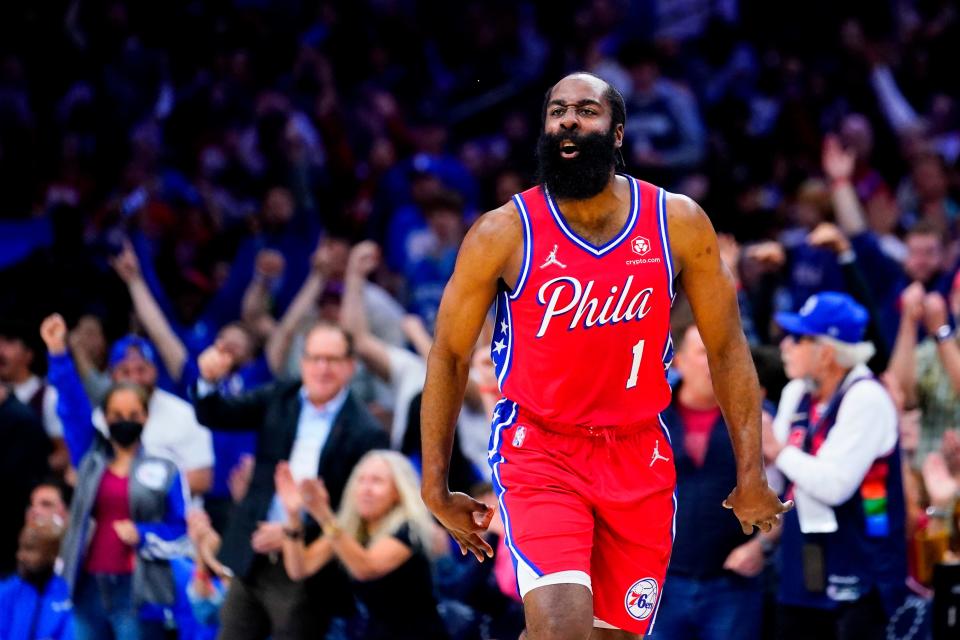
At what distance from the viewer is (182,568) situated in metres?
7.40

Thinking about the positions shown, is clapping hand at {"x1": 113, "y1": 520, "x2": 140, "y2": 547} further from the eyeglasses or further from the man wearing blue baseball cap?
the eyeglasses

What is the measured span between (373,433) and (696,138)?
5275 millimetres

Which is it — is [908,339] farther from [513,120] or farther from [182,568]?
[513,120]

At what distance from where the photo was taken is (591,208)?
476 cm

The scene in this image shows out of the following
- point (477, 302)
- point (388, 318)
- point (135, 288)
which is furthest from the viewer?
point (388, 318)

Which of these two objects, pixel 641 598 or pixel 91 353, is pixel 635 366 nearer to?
pixel 641 598

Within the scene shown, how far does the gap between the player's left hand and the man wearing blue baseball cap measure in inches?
151

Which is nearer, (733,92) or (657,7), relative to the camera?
(733,92)

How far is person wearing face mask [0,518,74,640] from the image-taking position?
7504 millimetres

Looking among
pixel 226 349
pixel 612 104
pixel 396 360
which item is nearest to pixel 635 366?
pixel 612 104

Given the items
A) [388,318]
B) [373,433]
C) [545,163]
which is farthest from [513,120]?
[545,163]

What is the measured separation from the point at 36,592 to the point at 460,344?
3681mm

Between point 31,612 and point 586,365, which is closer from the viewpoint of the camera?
point 586,365

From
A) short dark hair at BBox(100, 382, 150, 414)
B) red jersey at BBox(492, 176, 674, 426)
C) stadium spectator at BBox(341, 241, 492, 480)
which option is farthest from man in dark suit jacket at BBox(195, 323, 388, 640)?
red jersey at BBox(492, 176, 674, 426)
